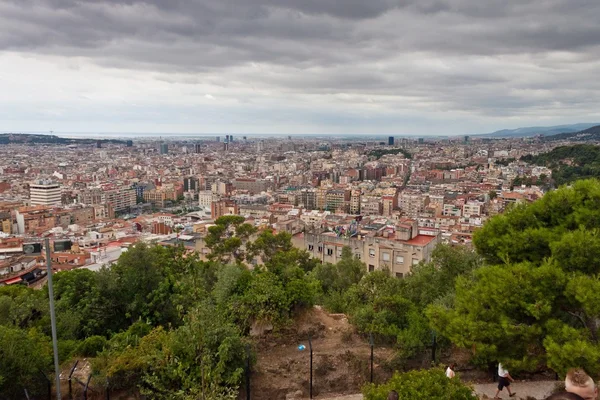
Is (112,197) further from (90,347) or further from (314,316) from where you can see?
(314,316)

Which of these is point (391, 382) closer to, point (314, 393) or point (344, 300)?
point (314, 393)

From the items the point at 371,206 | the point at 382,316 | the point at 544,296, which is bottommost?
the point at 371,206

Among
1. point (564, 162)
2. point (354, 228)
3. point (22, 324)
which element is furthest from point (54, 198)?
point (564, 162)

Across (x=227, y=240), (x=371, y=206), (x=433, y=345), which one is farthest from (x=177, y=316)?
(x=371, y=206)

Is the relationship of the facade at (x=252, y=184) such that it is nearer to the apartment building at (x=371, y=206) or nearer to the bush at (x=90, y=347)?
the apartment building at (x=371, y=206)

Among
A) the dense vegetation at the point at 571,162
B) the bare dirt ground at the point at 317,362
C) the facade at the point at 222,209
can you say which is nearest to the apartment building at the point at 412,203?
the dense vegetation at the point at 571,162

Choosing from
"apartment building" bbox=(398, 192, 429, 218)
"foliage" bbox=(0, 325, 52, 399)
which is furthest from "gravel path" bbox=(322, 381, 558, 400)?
"apartment building" bbox=(398, 192, 429, 218)
